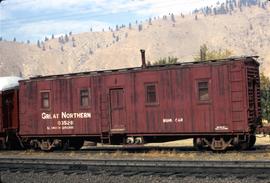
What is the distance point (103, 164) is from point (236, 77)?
24.7ft

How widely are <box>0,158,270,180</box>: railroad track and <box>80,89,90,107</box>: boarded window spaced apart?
661 cm

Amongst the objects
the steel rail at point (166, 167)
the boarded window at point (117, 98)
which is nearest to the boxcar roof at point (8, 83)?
the boarded window at point (117, 98)

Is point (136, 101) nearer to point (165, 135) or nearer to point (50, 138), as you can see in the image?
point (165, 135)

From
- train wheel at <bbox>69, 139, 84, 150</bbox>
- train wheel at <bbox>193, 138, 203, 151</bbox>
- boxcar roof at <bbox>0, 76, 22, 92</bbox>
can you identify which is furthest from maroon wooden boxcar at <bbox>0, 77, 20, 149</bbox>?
train wheel at <bbox>193, 138, 203, 151</bbox>

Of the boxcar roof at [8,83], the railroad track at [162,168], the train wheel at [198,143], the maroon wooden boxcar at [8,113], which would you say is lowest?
the railroad track at [162,168]

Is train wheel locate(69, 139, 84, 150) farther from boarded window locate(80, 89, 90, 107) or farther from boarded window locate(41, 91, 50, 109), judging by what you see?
boarded window locate(80, 89, 90, 107)

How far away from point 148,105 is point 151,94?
1.74 feet

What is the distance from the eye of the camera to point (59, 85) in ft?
77.1

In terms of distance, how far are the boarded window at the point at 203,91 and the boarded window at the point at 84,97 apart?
574 cm

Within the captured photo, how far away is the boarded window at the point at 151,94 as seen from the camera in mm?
21016

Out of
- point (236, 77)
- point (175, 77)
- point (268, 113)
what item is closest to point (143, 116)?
point (175, 77)

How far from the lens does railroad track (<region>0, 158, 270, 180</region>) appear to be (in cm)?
1264

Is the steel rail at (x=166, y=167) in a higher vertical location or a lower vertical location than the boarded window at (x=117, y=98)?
lower

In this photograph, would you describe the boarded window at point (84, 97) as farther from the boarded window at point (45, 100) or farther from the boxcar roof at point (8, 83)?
the boxcar roof at point (8, 83)
